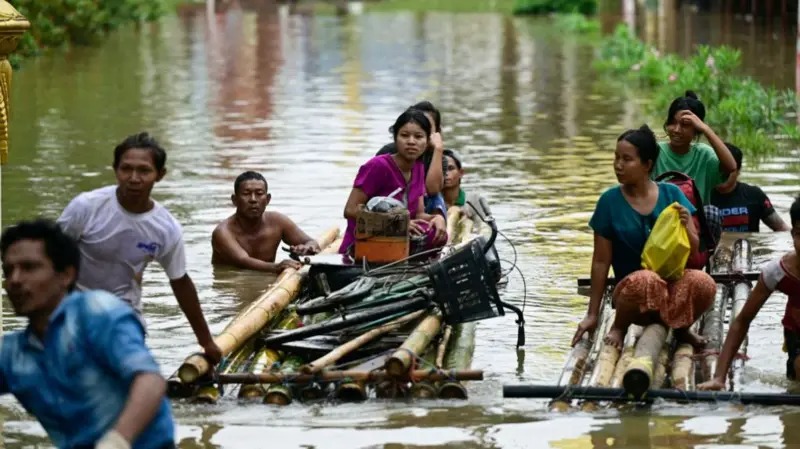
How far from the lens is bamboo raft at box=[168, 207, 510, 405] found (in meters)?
7.69

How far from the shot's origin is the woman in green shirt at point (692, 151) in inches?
399

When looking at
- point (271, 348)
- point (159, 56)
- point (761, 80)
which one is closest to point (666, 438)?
point (271, 348)

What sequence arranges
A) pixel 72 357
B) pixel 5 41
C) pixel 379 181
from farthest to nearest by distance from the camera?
pixel 379 181 → pixel 5 41 → pixel 72 357

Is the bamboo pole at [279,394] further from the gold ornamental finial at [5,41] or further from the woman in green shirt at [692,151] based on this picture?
the woman in green shirt at [692,151]

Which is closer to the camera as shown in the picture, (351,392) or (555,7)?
(351,392)

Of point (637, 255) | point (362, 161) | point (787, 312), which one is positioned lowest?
point (362, 161)

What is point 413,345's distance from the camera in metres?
8.09

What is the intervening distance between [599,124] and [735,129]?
2836 millimetres

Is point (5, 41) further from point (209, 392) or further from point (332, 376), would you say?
point (332, 376)

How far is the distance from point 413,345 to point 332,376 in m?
0.52

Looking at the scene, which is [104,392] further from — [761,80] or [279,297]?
[761,80]

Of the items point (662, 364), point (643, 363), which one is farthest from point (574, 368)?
point (643, 363)

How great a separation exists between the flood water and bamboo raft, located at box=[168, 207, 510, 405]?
10cm

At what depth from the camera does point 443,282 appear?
8.72m
